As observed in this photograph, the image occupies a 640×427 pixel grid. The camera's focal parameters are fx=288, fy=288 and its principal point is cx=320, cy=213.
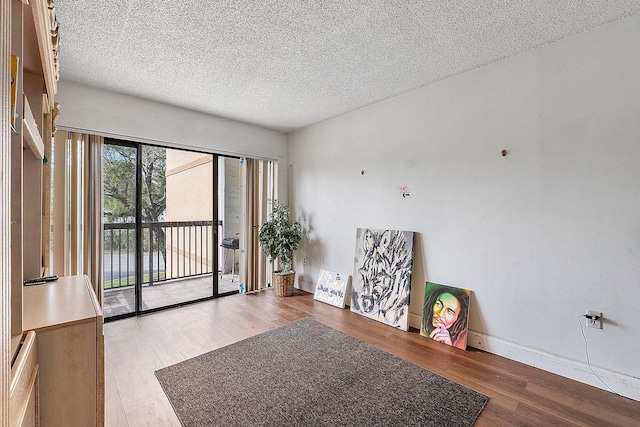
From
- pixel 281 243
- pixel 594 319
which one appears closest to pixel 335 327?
pixel 281 243

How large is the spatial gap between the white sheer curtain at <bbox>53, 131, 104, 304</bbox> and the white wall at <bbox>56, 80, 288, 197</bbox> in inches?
7.4

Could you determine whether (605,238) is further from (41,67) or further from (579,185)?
(41,67)

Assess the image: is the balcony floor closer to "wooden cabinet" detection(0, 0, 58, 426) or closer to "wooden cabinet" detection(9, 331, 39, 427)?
"wooden cabinet" detection(0, 0, 58, 426)

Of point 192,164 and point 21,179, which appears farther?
point 192,164

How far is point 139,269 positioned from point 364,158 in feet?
9.99

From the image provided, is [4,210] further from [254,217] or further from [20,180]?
[254,217]

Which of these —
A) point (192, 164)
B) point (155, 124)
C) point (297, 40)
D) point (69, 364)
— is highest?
point (297, 40)

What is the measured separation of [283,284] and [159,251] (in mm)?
1916

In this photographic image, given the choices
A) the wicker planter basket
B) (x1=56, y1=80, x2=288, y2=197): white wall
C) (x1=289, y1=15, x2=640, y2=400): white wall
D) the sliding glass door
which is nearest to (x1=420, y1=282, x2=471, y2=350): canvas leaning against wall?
(x1=289, y1=15, x2=640, y2=400): white wall

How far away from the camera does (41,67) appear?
1508 mm

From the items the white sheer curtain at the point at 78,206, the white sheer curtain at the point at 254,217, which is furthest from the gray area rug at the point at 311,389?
the white sheer curtain at the point at 254,217

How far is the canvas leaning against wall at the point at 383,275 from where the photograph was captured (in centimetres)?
312

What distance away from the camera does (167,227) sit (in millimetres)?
4332

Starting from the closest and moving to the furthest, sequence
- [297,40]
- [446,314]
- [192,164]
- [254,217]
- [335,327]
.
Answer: [297,40], [446,314], [335,327], [254,217], [192,164]
